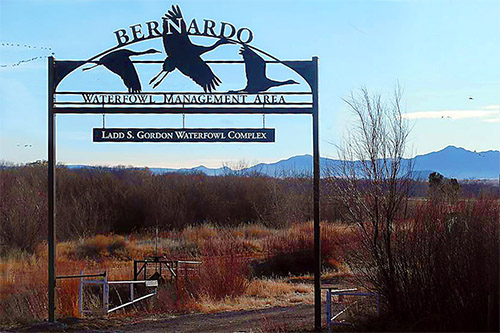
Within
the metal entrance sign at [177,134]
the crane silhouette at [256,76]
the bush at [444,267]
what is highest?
the crane silhouette at [256,76]

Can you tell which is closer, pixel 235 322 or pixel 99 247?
pixel 235 322

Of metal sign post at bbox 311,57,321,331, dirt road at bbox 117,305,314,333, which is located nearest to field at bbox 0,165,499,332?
dirt road at bbox 117,305,314,333

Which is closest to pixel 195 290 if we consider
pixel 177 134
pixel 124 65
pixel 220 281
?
pixel 220 281

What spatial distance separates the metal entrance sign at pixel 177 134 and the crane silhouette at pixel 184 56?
0.87 metres

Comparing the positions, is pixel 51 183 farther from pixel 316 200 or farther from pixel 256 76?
pixel 316 200

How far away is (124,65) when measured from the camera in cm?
1273

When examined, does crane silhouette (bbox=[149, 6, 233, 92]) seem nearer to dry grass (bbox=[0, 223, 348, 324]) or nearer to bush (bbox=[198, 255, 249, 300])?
dry grass (bbox=[0, 223, 348, 324])

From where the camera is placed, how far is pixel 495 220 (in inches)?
394

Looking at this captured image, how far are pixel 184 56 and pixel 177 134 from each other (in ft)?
4.80

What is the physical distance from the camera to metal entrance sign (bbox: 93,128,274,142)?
12227mm

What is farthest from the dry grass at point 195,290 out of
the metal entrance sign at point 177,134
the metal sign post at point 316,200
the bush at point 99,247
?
the bush at point 99,247

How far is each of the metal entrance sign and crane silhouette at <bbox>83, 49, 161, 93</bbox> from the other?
926 mm

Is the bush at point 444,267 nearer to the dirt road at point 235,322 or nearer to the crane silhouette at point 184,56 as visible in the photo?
the dirt road at point 235,322

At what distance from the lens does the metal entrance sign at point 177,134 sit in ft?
40.1
